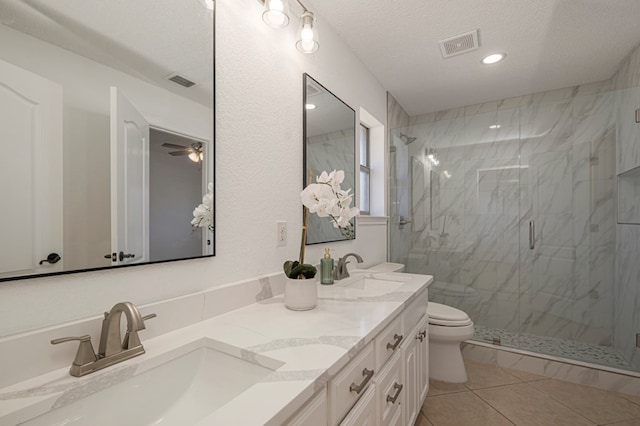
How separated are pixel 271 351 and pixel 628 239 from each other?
9.34 ft

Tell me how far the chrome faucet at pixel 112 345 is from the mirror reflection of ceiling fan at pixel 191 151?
0.47m

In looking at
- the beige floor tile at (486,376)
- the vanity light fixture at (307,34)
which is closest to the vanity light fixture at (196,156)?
the vanity light fixture at (307,34)

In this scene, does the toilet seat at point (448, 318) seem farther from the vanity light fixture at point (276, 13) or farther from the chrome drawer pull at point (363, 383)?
the vanity light fixture at point (276, 13)

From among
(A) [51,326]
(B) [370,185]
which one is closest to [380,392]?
(A) [51,326]

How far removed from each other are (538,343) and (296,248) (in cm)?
243

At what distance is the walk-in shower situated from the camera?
2262 millimetres

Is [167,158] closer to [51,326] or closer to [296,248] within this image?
[51,326]

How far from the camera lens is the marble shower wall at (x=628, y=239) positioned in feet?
6.73

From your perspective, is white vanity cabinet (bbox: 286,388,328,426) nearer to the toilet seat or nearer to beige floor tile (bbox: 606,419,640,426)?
the toilet seat

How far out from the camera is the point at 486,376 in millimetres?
2178

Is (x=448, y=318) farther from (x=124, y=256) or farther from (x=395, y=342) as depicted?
(x=124, y=256)

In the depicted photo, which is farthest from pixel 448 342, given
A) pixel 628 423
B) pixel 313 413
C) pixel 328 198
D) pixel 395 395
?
pixel 313 413

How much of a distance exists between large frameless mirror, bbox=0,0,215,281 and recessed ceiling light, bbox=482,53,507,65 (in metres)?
2.04

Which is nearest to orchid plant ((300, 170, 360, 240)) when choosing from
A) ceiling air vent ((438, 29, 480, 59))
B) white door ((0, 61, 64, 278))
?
white door ((0, 61, 64, 278))
